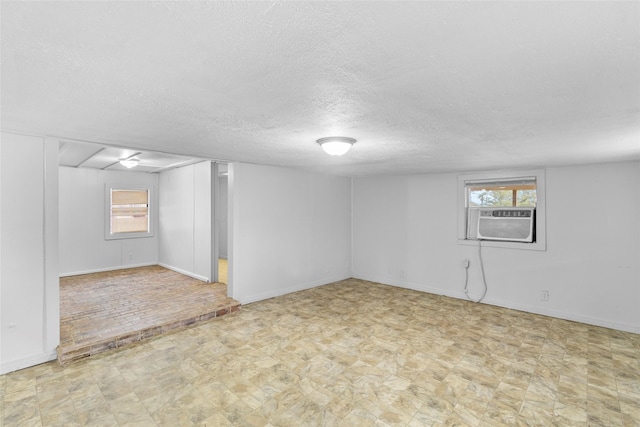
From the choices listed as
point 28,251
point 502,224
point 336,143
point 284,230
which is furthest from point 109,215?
point 502,224

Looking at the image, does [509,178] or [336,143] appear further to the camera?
[509,178]

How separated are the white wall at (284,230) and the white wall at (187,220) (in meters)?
1.18

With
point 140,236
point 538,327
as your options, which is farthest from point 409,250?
point 140,236

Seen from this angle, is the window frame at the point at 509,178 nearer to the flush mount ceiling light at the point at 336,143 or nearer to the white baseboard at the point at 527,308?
the white baseboard at the point at 527,308

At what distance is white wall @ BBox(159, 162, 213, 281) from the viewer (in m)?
5.82

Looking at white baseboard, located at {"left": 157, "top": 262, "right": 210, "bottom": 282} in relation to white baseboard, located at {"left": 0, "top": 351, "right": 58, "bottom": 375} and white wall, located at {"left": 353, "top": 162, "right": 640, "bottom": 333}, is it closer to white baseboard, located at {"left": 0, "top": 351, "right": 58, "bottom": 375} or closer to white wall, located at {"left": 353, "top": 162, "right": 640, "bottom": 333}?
white baseboard, located at {"left": 0, "top": 351, "right": 58, "bottom": 375}

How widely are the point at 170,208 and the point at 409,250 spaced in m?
5.11

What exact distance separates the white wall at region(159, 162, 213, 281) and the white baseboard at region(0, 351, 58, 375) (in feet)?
9.05

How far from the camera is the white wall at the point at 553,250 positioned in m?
4.04

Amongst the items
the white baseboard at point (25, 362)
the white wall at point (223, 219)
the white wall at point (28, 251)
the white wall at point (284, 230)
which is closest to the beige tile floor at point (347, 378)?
the white baseboard at point (25, 362)

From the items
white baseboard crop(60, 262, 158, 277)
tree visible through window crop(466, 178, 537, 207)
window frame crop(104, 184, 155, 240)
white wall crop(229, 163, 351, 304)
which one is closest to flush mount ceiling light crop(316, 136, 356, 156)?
white wall crop(229, 163, 351, 304)

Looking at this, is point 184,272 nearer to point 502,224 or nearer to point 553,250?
point 502,224

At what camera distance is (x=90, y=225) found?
261 inches

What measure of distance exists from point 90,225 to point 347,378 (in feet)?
21.1
